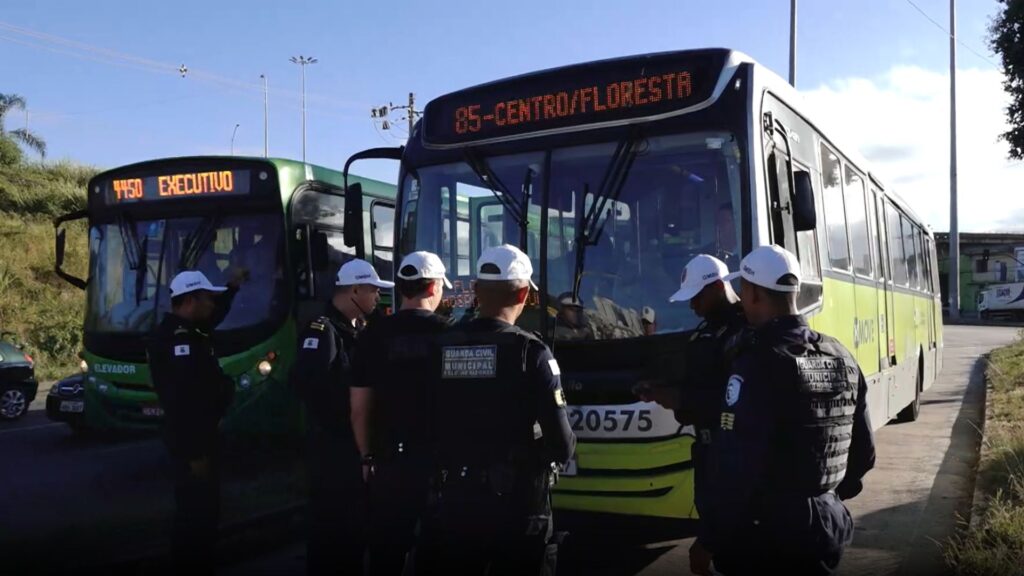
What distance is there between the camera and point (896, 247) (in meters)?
11.3

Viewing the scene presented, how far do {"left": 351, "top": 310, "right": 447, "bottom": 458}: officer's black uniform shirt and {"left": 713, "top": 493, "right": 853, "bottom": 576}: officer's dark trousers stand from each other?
1.34m

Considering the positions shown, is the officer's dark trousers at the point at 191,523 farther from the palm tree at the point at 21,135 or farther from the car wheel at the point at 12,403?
the palm tree at the point at 21,135

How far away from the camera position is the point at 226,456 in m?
9.82

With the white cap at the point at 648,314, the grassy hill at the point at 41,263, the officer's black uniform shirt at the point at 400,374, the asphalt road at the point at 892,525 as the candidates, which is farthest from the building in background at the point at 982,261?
the officer's black uniform shirt at the point at 400,374

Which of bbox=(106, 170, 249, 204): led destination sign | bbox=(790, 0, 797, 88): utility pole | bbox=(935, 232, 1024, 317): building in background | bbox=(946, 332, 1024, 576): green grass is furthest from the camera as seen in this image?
bbox=(935, 232, 1024, 317): building in background

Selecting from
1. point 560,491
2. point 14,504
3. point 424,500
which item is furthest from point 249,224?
point 424,500

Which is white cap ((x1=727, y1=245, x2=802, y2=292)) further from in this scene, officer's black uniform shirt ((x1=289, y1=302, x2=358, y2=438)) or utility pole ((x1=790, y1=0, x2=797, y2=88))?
utility pole ((x1=790, y1=0, x2=797, y2=88))

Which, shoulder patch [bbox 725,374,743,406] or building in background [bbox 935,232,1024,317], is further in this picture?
building in background [bbox 935,232,1024,317]

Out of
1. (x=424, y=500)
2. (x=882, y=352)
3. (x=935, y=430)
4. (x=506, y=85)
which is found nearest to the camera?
(x=424, y=500)

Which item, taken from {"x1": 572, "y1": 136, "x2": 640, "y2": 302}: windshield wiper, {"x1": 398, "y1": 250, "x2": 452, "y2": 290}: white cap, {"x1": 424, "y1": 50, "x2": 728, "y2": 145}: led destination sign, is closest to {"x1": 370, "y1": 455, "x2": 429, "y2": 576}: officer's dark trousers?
{"x1": 398, "y1": 250, "x2": 452, "y2": 290}: white cap

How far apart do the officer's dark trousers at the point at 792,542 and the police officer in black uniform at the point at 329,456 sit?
2250mm

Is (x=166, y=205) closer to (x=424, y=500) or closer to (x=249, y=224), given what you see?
(x=249, y=224)

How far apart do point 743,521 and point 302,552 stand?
14.6 feet

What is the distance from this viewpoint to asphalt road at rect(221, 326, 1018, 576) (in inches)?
243
